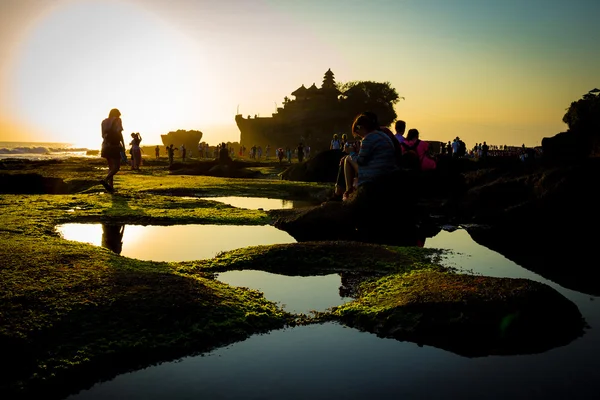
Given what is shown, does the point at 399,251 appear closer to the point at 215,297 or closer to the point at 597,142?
the point at 215,297

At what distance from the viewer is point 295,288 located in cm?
482

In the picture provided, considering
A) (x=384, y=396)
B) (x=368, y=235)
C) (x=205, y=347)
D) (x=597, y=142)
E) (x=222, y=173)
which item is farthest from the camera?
(x=222, y=173)

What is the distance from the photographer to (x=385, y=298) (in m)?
4.25

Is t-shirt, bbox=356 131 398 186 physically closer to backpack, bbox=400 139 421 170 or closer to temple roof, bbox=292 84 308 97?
backpack, bbox=400 139 421 170

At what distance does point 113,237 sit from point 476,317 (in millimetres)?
5537

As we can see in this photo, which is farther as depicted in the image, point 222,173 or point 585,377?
point 222,173

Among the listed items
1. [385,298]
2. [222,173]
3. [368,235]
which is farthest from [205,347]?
[222,173]

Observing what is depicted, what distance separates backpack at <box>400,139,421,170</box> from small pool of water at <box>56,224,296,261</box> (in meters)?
5.13

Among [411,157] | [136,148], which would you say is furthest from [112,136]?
[136,148]

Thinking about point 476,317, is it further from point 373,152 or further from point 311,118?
point 311,118

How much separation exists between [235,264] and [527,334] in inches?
123

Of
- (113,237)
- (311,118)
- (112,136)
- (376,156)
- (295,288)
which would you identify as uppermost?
(311,118)

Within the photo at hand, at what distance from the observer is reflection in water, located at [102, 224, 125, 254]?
6703 mm

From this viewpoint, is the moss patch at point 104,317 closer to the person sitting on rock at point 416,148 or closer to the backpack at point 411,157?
the backpack at point 411,157
